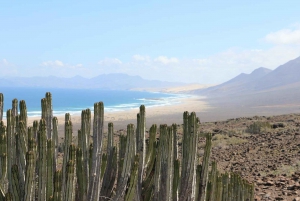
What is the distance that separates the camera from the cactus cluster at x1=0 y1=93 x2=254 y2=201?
357 centimetres

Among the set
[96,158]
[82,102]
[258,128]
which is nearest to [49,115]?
[96,158]

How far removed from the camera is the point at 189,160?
15.0ft

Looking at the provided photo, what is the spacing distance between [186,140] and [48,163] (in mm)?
1917

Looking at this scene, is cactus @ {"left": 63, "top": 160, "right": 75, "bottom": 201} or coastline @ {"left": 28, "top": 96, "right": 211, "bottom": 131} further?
coastline @ {"left": 28, "top": 96, "right": 211, "bottom": 131}

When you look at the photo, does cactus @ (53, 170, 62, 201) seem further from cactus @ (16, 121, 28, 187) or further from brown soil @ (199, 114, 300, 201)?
brown soil @ (199, 114, 300, 201)

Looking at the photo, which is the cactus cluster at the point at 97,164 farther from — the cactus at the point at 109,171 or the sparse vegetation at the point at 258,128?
the sparse vegetation at the point at 258,128

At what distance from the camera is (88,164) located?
179 inches

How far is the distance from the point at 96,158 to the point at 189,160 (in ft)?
4.11

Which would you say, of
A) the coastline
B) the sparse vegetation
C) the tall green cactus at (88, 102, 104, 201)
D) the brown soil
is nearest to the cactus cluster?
the tall green cactus at (88, 102, 104, 201)

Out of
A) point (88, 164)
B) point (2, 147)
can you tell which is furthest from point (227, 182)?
point (2, 147)

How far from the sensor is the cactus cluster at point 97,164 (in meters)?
3.57

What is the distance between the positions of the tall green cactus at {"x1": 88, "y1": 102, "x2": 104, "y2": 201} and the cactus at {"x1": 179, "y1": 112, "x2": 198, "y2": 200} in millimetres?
1163

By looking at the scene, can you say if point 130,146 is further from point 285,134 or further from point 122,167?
point 285,134

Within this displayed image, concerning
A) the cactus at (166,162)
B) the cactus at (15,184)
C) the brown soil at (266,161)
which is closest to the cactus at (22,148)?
the cactus at (15,184)
